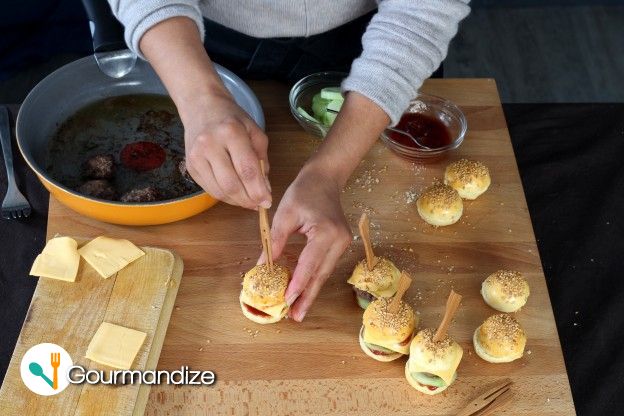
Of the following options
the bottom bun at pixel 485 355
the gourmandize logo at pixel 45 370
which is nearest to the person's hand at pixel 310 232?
the bottom bun at pixel 485 355

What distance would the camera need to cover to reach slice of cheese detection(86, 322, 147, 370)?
1347 mm

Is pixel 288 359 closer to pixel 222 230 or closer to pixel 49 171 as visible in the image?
pixel 222 230

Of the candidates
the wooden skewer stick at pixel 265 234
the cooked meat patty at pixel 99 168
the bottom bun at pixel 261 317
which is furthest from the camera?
the cooked meat patty at pixel 99 168

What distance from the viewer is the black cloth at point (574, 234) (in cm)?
165

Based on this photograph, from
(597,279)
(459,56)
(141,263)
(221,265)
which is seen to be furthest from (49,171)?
(459,56)

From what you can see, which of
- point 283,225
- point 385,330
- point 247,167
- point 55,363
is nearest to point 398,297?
point 385,330

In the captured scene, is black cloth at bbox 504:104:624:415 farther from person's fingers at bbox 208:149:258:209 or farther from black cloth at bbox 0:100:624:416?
person's fingers at bbox 208:149:258:209

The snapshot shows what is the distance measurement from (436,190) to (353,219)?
21 centimetres

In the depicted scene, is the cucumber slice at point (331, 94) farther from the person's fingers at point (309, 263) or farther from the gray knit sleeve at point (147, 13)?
the person's fingers at point (309, 263)

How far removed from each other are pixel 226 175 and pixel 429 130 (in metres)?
0.71

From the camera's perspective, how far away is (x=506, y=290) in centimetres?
150

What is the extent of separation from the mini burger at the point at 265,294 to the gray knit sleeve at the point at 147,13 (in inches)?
21.3

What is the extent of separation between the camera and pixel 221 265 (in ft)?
5.19

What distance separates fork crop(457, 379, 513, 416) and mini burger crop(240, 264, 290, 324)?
0.42 meters
